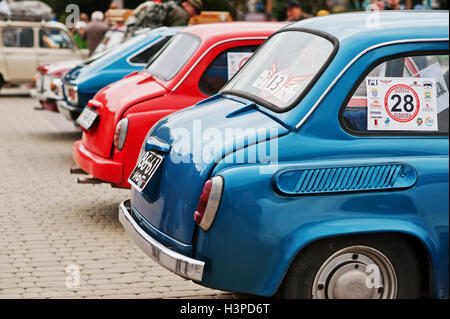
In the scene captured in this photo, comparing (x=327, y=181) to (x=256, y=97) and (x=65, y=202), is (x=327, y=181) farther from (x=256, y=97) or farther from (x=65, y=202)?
(x=65, y=202)

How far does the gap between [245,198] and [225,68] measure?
388 centimetres

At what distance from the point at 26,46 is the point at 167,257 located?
16533 millimetres

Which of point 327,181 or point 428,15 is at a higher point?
point 428,15

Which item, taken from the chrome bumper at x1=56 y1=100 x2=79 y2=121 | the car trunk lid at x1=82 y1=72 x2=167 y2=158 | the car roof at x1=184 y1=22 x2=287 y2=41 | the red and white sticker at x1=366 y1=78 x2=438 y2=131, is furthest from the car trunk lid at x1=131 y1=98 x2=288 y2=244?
the chrome bumper at x1=56 y1=100 x2=79 y2=121

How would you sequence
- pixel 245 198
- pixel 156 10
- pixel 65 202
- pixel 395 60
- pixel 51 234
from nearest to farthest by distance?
pixel 245 198
pixel 395 60
pixel 51 234
pixel 65 202
pixel 156 10

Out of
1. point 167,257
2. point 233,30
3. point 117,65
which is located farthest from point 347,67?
point 117,65

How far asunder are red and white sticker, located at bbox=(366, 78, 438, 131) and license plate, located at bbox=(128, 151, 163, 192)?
1224mm

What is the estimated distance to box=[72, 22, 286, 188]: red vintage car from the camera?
711 centimetres

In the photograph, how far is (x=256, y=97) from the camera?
4.73 meters

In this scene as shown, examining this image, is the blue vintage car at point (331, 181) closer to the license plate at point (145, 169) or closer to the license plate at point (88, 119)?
the license plate at point (145, 169)

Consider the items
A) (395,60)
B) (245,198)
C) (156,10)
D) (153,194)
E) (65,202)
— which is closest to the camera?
(245,198)

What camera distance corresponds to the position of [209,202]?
13.3 feet

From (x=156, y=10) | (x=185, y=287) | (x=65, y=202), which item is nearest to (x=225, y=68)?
(x=65, y=202)

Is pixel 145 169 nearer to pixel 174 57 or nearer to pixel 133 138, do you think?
pixel 133 138
